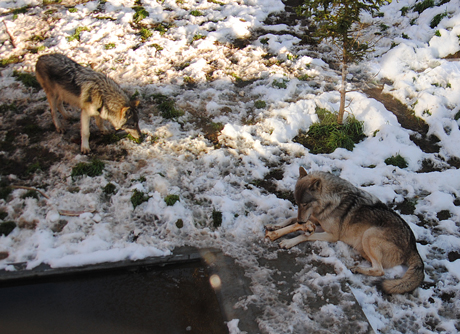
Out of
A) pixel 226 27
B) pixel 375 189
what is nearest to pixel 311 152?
pixel 375 189

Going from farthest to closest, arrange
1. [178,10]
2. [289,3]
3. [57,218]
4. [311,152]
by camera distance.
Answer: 1. [289,3]
2. [178,10]
3. [311,152]
4. [57,218]

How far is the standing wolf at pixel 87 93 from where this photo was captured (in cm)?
587

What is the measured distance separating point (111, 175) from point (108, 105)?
4.43 feet

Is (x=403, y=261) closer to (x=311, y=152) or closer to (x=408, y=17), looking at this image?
(x=311, y=152)

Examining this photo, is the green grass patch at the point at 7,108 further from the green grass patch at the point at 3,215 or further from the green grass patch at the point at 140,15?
the green grass patch at the point at 140,15

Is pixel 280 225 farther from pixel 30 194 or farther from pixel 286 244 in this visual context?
pixel 30 194

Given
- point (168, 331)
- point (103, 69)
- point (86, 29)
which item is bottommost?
point (168, 331)

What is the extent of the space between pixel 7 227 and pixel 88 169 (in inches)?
60.3

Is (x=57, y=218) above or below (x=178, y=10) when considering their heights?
below

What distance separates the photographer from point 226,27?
9.76 m

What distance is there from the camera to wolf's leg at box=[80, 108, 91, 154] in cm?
599

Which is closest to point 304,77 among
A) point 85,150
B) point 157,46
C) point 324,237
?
point 157,46

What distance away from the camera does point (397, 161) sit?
602 cm

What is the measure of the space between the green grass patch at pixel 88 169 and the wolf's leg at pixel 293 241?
11.5 feet
